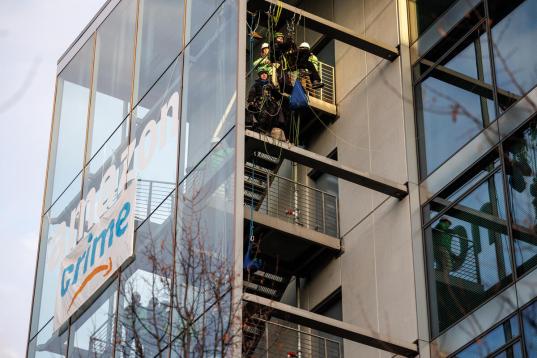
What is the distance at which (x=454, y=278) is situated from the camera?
74.3 ft

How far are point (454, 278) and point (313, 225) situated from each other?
19.1ft

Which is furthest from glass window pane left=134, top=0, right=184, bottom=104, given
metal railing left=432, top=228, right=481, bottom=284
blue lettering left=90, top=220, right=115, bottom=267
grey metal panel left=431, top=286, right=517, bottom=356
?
grey metal panel left=431, top=286, right=517, bottom=356

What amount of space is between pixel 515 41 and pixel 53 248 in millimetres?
13390

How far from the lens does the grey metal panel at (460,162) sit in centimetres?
2266

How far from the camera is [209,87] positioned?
84.8 ft

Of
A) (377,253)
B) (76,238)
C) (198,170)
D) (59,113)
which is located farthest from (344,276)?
(59,113)

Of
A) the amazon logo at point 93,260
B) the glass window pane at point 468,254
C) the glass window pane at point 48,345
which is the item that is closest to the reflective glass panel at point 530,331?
the glass window pane at point 468,254

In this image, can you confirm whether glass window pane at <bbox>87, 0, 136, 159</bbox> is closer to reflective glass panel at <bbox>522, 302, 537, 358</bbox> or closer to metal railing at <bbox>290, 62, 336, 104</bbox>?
metal railing at <bbox>290, 62, 336, 104</bbox>

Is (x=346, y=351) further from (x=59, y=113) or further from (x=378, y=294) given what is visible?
(x=59, y=113)

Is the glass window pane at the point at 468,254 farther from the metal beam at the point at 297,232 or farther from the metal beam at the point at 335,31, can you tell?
the metal beam at the point at 335,31

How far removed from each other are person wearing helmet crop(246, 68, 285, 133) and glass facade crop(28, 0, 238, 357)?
107cm

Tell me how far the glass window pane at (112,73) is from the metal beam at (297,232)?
5341 mm

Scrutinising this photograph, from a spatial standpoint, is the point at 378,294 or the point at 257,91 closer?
the point at 378,294

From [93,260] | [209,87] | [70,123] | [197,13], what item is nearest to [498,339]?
[209,87]
